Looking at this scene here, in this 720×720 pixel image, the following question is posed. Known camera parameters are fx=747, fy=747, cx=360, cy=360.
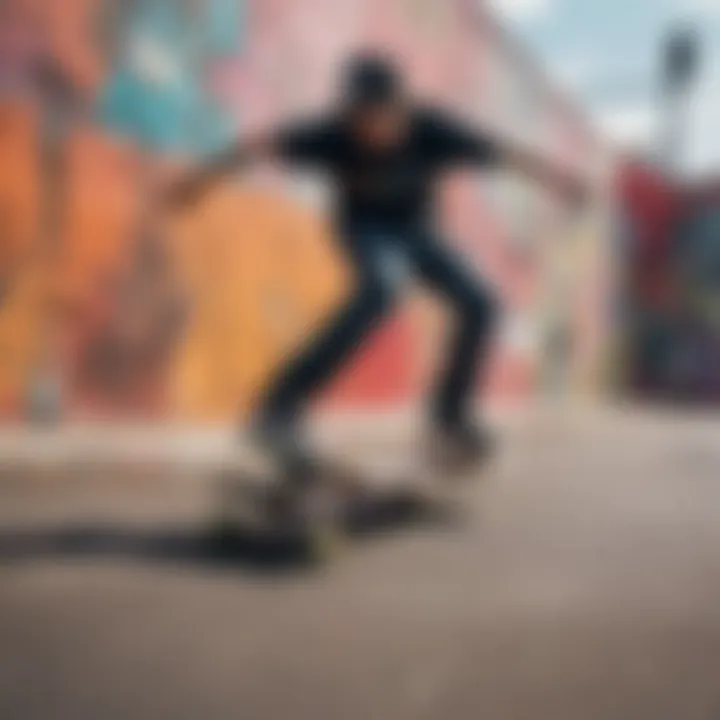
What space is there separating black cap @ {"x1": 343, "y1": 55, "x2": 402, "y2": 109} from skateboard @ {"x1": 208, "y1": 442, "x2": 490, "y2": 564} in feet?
1.17

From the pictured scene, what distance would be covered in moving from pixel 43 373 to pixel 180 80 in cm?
43

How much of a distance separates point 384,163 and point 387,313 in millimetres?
159

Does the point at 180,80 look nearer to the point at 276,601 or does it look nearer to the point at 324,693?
the point at 276,601

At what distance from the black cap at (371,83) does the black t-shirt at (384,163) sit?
0.09 feet

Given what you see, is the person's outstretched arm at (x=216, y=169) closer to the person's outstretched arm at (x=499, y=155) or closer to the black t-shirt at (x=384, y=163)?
the black t-shirt at (x=384, y=163)

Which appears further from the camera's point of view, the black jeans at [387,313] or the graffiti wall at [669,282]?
the graffiti wall at [669,282]

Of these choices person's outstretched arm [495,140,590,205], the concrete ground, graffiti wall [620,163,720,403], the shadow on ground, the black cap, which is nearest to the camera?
the concrete ground

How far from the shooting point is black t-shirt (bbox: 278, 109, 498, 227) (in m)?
0.73

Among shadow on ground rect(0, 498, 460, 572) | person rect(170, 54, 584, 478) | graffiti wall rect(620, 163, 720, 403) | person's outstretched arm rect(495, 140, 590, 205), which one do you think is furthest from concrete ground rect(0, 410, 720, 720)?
graffiti wall rect(620, 163, 720, 403)

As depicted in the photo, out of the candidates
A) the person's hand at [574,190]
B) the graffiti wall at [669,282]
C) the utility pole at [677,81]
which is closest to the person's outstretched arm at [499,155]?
the person's hand at [574,190]

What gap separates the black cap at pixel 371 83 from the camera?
0.72m

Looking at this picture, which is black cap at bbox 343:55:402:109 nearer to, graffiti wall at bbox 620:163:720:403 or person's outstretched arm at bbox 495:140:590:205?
person's outstretched arm at bbox 495:140:590:205

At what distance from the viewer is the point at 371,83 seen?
74 cm

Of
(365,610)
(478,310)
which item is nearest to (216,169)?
(478,310)
